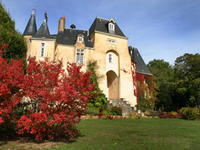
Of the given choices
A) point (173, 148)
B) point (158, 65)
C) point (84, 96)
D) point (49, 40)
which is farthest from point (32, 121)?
point (158, 65)

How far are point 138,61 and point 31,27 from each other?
17597mm

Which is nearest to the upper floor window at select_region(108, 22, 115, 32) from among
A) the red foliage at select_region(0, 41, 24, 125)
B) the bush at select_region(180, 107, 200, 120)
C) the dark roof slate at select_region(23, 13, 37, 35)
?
the dark roof slate at select_region(23, 13, 37, 35)

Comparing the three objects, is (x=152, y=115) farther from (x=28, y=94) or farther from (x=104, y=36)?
(x=28, y=94)

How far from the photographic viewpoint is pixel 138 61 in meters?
29.6

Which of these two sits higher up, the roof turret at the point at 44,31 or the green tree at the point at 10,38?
the roof turret at the point at 44,31

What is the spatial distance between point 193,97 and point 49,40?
21243 millimetres

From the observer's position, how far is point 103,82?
22.5m

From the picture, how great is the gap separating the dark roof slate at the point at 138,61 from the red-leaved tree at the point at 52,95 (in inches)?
858

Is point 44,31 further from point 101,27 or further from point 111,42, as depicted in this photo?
point 111,42

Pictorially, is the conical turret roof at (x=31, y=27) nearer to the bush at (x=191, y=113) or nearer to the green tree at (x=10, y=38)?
the green tree at (x=10, y=38)

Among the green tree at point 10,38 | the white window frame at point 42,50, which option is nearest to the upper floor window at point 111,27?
the white window frame at point 42,50

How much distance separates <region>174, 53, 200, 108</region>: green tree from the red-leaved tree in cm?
2122

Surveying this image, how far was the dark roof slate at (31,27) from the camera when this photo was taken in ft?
71.6

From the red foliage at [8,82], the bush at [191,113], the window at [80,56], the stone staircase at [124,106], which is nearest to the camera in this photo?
the red foliage at [8,82]
